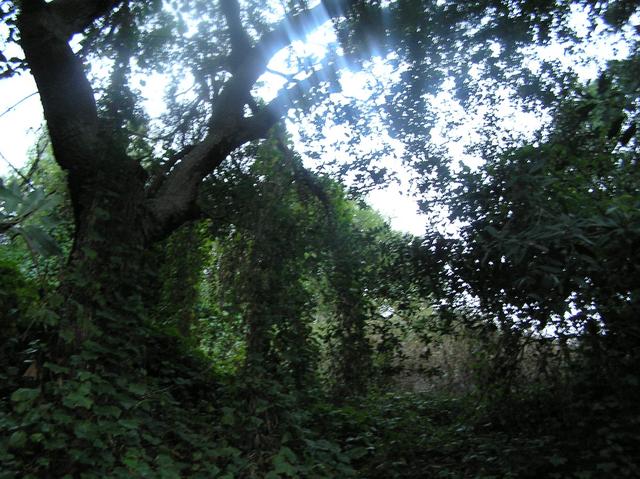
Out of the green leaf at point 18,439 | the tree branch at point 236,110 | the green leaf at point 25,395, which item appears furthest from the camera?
the tree branch at point 236,110

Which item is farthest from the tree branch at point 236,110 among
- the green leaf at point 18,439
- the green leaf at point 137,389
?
the green leaf at point 18,439

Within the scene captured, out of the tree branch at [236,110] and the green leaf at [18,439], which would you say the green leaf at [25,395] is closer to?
the green leaf at [18,439]

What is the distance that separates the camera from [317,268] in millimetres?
6422

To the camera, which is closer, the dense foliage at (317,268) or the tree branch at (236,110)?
the dense foliage at (317,268)

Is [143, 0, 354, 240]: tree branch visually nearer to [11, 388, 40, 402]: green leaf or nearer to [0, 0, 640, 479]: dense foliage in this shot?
[0, 0, 640, 479]: dense foliage

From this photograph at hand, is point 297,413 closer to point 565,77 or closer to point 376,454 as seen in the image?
point 376,454

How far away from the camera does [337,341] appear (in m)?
6.45

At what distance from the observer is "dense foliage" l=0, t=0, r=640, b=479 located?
3.74 m

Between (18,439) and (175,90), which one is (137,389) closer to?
(18,439)

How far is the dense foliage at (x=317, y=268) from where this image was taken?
3742mm

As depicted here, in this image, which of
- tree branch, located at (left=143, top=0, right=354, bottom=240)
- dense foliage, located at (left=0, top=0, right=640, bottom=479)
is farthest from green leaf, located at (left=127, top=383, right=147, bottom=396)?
tree branch, located at (left=143, top=0, right=354, bottom=240)

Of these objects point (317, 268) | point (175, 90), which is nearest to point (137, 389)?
point (317, 268)

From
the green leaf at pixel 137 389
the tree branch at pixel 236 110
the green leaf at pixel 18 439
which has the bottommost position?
the green leaf at pixel 18 439

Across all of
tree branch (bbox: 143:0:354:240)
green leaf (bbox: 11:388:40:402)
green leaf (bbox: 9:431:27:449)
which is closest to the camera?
green leaf (bbox: 9:431:27:449)
